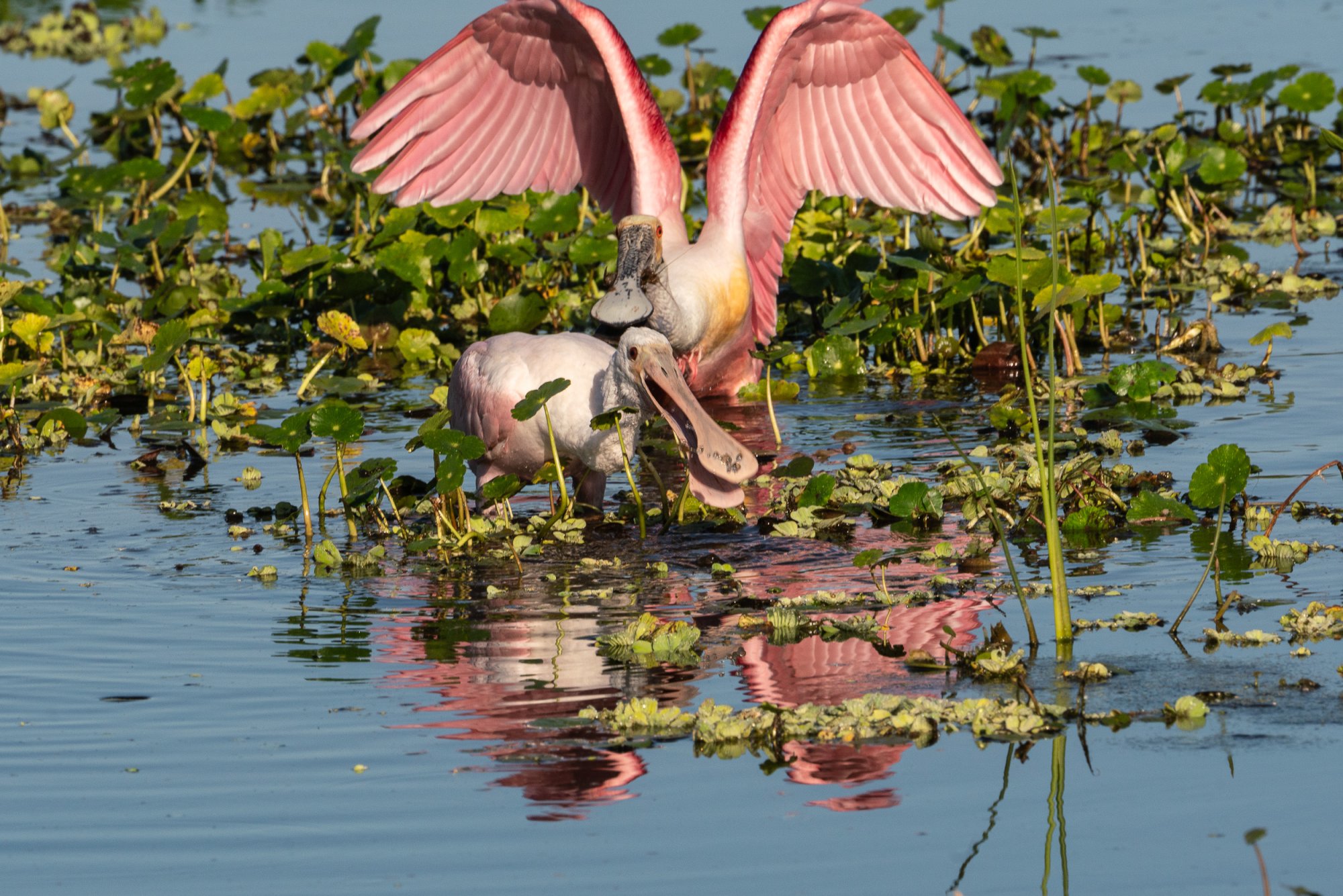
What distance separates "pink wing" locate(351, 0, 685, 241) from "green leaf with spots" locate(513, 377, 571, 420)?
7.89ft

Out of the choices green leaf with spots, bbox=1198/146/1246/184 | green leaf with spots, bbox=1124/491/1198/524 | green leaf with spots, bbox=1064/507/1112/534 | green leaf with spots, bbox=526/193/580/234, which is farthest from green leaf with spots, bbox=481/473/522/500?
green leaf with spots, bbox=1198/146/1246/184

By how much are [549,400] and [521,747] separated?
6.11 feet

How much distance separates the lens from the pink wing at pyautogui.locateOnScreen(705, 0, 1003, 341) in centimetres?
754

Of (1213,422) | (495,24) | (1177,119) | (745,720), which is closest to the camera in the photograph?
(745,720)

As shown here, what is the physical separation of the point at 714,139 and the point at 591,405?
224 centimetres

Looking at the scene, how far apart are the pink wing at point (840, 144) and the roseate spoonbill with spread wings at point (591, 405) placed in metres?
2.03

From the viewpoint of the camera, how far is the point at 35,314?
25.7 feet

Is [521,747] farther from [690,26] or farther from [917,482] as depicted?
[690,26]

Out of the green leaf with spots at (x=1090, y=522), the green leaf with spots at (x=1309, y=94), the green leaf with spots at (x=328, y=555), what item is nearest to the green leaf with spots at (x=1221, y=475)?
the green leaf with spots at (x=1090, y=522)

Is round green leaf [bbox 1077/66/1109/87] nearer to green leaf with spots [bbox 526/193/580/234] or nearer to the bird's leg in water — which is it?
green leaf with spots [bbox 526/193/580/234]

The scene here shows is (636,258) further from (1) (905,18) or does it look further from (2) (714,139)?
(1) (905,18)

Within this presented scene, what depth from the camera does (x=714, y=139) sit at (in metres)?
7.46

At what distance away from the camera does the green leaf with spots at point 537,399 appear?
17.2 ft

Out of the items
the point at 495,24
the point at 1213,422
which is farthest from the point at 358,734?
the point at 495,24
